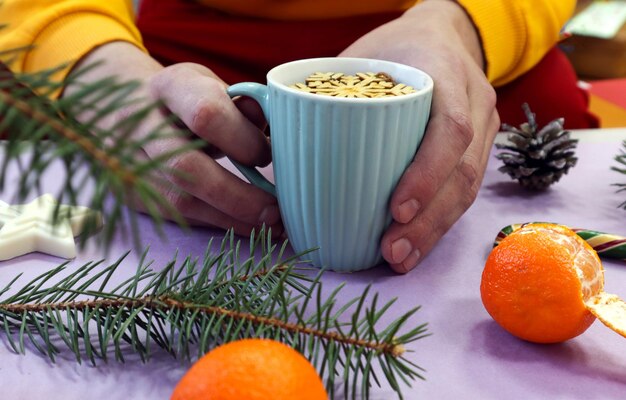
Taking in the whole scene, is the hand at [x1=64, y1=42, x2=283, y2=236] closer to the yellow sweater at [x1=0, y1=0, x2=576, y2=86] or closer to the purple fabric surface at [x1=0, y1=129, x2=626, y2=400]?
the purple fabric surface at [x1=0, y1=129, x2=626, y2=400]

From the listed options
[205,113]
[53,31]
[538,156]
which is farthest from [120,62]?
[538,156]

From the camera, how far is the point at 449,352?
0.40 meters

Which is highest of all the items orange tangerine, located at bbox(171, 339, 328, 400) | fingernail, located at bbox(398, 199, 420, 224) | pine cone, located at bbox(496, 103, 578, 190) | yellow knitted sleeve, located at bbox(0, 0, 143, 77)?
orange tangerine, located at bbox(171, 339, 328, 400)

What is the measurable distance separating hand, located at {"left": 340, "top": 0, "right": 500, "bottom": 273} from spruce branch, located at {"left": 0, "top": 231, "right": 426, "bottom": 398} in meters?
0.10

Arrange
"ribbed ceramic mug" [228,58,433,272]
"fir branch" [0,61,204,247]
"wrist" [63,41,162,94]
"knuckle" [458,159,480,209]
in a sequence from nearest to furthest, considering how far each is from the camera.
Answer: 1. "fir branch" [0,61,204,247]
2. "ribbed ceramic mug" [228,58,433,272]
3. "knuckle" [458,159,480,209]
4. "wrist" [63,41,162,94]

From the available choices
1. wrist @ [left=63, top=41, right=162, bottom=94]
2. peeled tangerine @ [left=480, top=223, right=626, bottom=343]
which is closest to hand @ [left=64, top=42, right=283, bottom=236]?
wrist @ [left=63, top=41, right=162, bottom=94]

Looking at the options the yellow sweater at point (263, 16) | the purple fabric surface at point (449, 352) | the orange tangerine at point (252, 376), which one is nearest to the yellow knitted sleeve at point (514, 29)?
the yellow sweater at point (263, 16)

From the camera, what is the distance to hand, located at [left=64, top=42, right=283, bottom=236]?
49 cm

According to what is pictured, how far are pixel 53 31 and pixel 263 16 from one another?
336 mm

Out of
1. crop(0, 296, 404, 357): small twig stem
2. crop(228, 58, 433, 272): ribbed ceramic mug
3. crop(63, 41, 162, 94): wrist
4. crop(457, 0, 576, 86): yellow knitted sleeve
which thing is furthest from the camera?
crop(457, 0, 576, 86): yellow knitted sleeve

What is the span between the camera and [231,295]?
0.36 metres

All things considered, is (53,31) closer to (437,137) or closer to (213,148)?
(213,148)

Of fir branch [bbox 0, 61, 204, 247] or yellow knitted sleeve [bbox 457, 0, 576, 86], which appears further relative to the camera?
yellow knitted sleeve [bbox 457, 0, 576, 86]

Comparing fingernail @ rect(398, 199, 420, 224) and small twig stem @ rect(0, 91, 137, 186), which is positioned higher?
small twig stem @ rect(0, 91, 137, 186)
